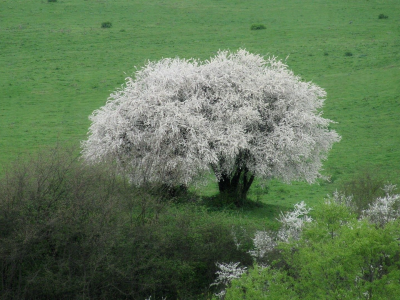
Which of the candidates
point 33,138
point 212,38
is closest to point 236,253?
point 33,138

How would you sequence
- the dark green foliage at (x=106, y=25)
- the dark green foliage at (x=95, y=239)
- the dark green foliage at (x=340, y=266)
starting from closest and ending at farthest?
the dark green foliage at (x=340, y=266) < the dark green foliage at (x=95, y=239) < the dark green foliage at (x=106, y=25)

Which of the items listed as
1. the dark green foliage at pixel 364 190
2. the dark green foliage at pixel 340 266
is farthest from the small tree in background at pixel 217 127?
the dark green foliage at pixel 340 266

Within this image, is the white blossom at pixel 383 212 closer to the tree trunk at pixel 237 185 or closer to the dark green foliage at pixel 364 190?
the dark green foliage at pixel 364 190

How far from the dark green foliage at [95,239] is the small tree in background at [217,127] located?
4.55 metres

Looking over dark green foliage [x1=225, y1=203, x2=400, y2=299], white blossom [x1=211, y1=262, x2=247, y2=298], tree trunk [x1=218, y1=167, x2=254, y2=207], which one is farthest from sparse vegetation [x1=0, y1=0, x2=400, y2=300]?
tree trunk [x1=218, y1=167, x2=254, y2=207]

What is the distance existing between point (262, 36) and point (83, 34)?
69.7 ft

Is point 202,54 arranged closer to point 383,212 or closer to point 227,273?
point 383,212

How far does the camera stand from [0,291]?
765 inches

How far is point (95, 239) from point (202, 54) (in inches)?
1568

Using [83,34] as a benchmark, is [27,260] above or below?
below

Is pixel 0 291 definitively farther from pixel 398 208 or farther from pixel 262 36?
pixel 262 36

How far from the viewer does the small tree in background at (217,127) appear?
28078 millimetres

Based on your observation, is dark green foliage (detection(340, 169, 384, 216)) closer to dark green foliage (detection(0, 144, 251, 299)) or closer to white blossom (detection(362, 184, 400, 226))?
white blossom (detection(362, 184, 400, 226))

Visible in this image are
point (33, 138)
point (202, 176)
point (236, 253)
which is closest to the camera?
point (236, 253)
